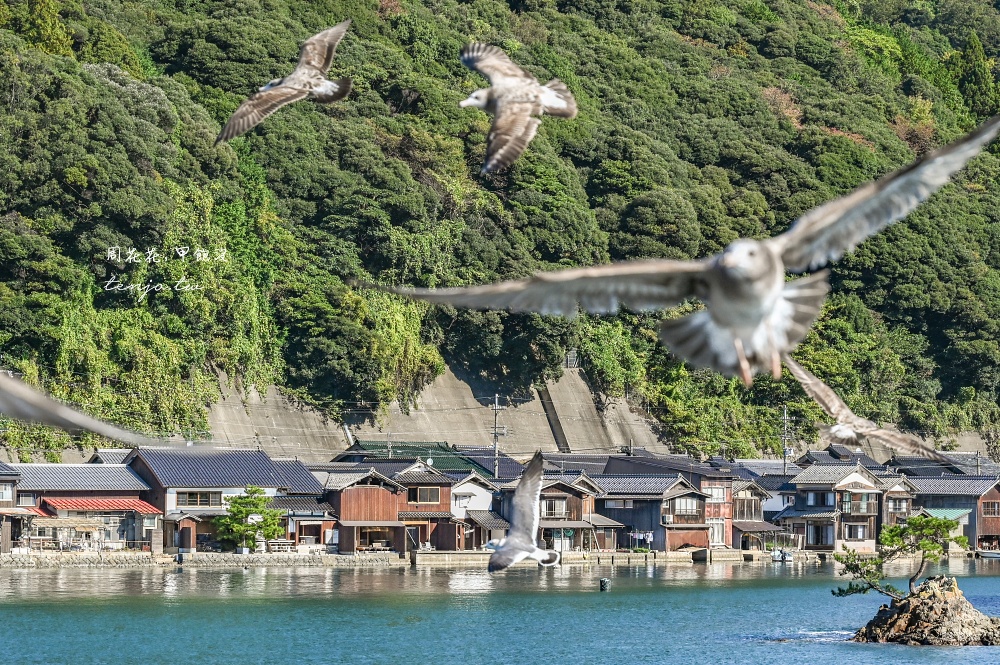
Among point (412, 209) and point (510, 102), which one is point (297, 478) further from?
point (510, 102)

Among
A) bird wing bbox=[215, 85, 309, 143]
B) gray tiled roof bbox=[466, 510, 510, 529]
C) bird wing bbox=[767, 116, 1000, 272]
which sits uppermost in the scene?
bird wing bbox=[215, 85, 309, 143]

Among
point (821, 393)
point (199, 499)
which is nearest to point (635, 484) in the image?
point (199, 499)

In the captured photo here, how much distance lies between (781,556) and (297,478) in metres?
22.2

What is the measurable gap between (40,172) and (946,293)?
5223cm

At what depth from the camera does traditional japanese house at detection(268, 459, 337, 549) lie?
55.7 m

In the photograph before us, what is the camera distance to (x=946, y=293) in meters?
89.1

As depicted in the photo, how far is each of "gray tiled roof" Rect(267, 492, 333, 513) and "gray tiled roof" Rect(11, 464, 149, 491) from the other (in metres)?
4.56

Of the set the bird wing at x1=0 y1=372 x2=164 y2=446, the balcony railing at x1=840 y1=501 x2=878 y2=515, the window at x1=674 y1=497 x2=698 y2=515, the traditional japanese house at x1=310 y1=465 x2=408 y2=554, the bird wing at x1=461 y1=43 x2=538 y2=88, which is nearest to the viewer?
the bird wing at x1=0 y1=372 x2=164 y2=446

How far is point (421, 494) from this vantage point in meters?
58.4

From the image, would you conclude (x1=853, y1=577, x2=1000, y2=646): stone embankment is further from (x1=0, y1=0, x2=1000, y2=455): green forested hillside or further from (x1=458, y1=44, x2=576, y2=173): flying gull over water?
(x1=458, y1=44, x2=576, y2=173): flying gull over water

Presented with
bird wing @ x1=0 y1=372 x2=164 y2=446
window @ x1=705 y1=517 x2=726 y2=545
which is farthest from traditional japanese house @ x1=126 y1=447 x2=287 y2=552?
bird wing @ x1=0 y1=372 x2=164 y2=446

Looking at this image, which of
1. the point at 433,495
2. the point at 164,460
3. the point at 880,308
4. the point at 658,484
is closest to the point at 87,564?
the point at 164,460

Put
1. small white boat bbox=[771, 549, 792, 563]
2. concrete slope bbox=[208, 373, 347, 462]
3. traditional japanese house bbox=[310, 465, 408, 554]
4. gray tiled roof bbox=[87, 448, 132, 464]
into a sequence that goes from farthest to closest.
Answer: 1. small white boat bbox=[771, 549, 792, 563]
2. concrete slope bbox=[208, 373, 347, 462]
3. traditional japanese house bbox=[310, 465, 408, 554]
4. gray tiled roof bbox=[87, 448, 132, 464]

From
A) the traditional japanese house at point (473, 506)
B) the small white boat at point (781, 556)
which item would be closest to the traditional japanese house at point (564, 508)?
the traditional japanese house at point (473, 506)
